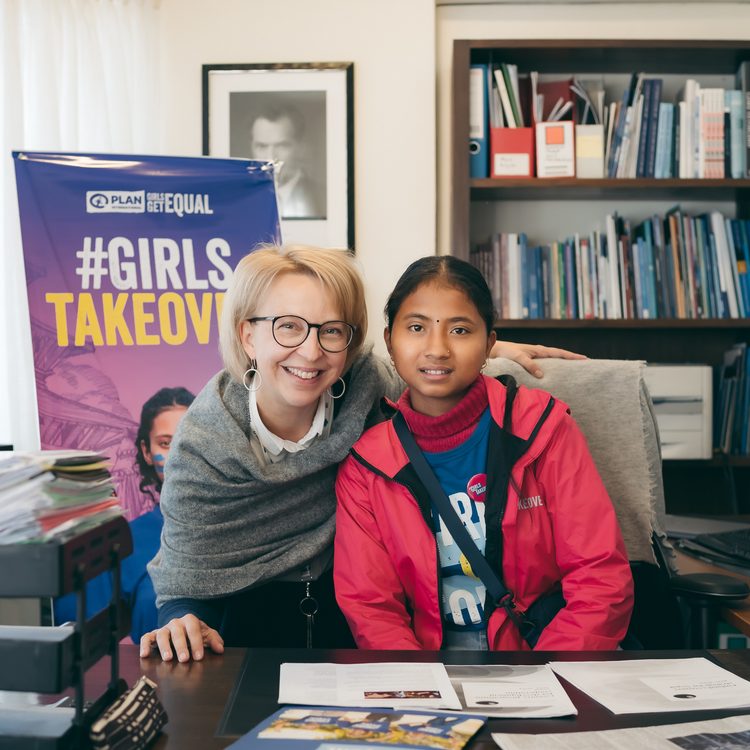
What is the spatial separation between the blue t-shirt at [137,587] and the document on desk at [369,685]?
1.28m

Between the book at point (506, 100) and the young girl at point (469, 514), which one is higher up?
the book at point (506, 100)

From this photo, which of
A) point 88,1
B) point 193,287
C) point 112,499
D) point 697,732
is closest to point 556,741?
point 697,732

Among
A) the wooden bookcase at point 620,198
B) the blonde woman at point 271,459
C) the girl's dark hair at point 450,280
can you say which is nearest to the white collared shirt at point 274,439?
the blonde woman at point 271,459

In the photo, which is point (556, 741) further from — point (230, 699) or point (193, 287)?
point (193, 287)

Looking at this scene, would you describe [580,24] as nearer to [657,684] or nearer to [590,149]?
[590,149]

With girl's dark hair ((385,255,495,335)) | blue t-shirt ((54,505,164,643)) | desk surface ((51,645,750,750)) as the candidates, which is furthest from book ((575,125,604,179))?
desk surface ((51,645,750,750))

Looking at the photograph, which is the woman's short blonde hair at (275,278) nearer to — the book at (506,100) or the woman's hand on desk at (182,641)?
the woman's hand on desk at (182,641)

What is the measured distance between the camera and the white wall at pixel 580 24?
294 cm

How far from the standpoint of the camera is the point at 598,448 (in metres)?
1.62

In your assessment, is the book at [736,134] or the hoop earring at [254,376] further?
the book at [736,134]

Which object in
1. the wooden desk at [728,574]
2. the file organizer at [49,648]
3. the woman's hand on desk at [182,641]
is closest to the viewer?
the file organizer at [49,648]

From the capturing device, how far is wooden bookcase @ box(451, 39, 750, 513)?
2666mm

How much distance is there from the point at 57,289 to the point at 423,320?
52.4 inches

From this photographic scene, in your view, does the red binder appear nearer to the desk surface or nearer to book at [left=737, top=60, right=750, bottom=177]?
book at [left=737, top=60, right=750, bottom=177]
